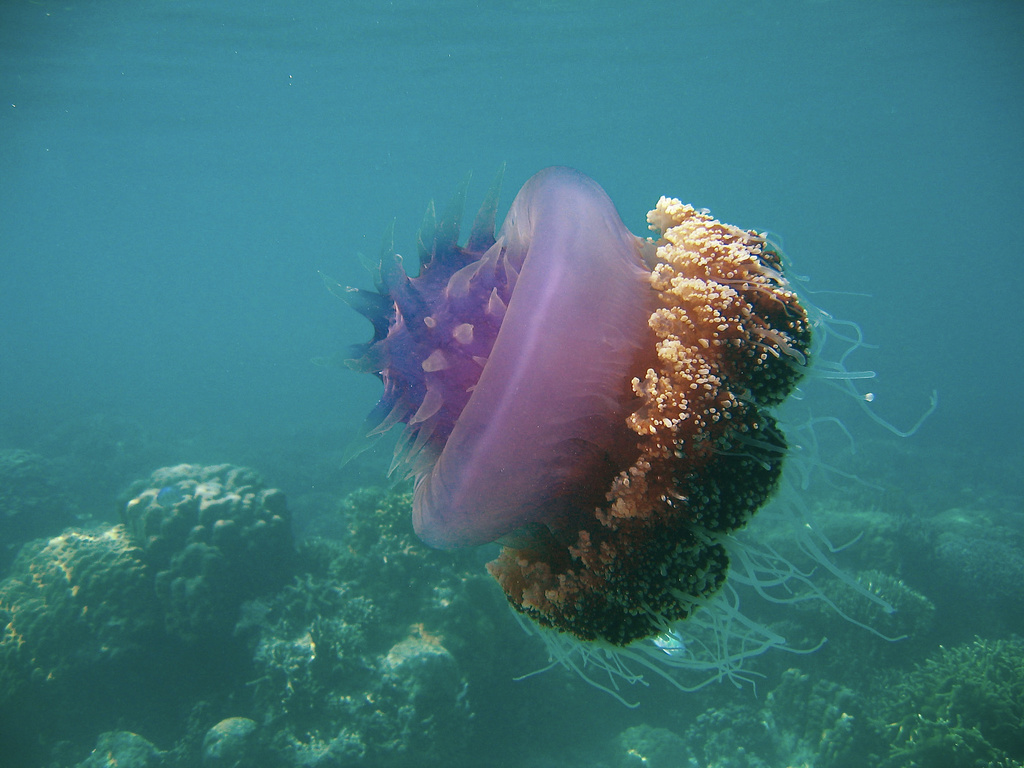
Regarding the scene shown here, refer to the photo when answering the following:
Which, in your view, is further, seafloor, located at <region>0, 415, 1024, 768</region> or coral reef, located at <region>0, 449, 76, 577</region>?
coral reef, located at <region>0, 449, 76, 577</region>

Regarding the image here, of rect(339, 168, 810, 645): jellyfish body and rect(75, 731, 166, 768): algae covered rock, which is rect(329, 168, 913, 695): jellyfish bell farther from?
rect(75, 731, 166, 768): algae covered rock

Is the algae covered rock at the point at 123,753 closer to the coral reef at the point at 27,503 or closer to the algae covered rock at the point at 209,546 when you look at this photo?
the algae covered rock at the point at 209,546

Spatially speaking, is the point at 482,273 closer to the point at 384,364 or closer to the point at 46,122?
the point at 384,364

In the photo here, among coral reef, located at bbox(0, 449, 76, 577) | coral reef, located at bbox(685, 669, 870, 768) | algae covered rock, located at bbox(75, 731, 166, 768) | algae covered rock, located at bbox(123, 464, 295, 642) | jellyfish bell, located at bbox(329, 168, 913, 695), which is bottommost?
coral reef, located at bbox(0, 449, 76, 577)

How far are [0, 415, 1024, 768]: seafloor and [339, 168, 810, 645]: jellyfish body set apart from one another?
4345mm

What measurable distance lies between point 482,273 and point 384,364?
0.47m

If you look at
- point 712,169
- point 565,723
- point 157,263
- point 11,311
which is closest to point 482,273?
point 565,723

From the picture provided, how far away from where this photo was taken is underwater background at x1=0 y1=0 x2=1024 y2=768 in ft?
17.7

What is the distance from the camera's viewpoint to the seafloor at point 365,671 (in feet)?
Answer: 16.6

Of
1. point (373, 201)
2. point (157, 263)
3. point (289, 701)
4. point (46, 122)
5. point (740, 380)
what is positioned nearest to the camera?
point (740, 380)

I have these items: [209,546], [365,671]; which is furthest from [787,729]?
[209,546]

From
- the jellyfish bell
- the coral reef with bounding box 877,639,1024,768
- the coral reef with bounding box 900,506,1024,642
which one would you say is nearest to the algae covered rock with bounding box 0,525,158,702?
the jellyfish bell

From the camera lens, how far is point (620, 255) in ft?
4.71

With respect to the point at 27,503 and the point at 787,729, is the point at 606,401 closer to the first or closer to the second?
the point at 787,729
